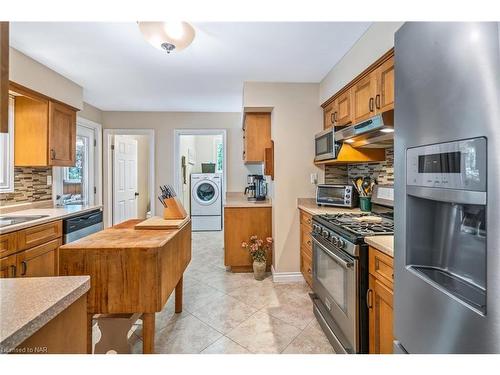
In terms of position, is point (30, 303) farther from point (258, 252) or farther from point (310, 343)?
point (258, 252)

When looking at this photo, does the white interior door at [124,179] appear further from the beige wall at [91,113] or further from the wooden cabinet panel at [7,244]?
the wooden cabinet panel at [7,244]

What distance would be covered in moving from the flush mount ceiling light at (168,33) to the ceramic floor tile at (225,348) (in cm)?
225

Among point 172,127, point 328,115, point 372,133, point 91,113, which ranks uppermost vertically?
point 91,113

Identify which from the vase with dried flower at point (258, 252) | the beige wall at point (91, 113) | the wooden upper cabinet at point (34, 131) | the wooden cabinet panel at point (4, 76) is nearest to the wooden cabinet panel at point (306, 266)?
the vase with dried flower at point (258, 252)

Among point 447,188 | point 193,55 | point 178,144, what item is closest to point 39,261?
point 193,55

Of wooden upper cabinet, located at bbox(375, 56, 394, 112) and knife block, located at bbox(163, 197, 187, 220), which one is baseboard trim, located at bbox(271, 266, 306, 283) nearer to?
knife block, located at bbox(163, 197, 187, 220)

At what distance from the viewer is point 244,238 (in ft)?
10.7

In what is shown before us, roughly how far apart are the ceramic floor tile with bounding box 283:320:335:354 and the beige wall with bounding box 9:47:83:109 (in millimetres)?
3364

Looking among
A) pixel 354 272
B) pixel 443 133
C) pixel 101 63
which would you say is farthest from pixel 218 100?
pixel 443 133

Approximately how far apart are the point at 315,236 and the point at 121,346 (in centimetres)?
161

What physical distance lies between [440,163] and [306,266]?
85.9 inches

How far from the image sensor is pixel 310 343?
188 centimetres

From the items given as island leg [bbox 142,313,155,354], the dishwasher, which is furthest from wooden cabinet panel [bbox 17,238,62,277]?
island leg [bbox 142,313,155,354]
